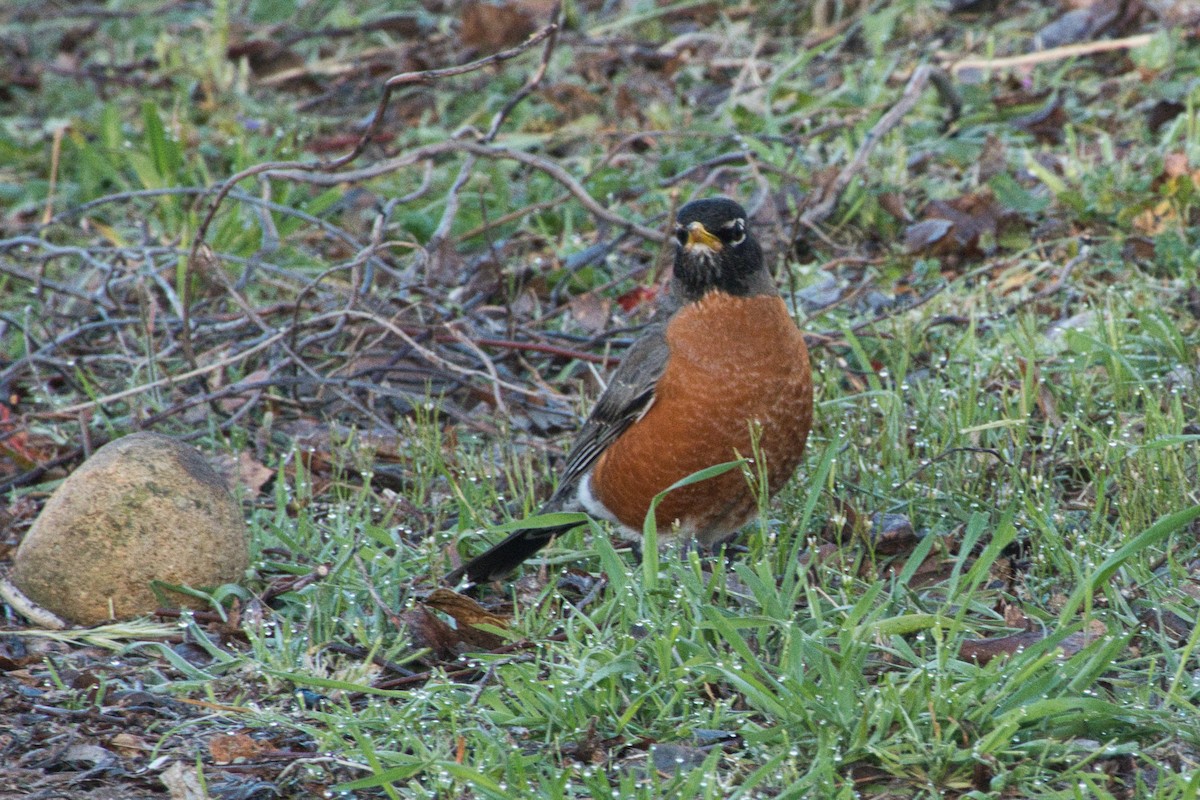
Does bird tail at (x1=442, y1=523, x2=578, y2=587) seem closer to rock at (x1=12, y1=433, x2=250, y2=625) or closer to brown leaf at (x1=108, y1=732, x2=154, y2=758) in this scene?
rock at (x1=12, y1=433, x2=250, y2=625)

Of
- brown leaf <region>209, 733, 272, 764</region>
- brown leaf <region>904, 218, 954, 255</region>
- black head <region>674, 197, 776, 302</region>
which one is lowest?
brown leaf <region>904, 218, 954, 255</region>

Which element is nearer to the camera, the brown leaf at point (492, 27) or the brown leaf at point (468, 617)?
the brown leaf at point (468, 617)

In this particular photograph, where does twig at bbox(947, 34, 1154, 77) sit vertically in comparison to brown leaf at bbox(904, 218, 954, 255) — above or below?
above

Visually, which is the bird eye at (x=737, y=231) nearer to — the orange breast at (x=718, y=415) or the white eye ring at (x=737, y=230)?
the white eye ring at (x=737, y=230)

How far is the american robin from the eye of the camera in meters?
3.69

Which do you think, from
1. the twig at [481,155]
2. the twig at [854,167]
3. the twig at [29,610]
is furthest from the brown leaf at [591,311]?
the twig at [29,610]

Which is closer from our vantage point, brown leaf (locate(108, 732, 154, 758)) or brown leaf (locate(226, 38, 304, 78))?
brown leaf (locate(108, 732, 154, 758))

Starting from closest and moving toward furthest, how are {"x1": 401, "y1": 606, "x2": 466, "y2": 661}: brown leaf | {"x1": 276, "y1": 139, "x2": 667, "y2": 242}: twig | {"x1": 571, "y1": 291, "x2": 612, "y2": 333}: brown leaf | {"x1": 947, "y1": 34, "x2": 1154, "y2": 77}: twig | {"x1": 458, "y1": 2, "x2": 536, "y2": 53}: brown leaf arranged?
{"x1": 401, "y1": 606, "x2": 466, "y2": 661}: brown leaf < {"x1": 276, "y1": 139, "x2": 667, "y2": 242}: twig < {"x1": 571, "y1": 291, "x2": 612, "y2": 333}: brown leaf < {"x1": 947, "y1": 34, "x2": 1154, "y2": 77}: twig < {"x1": 458, "y1": 2, "x2": 536, "y2": 53}: brown leaf

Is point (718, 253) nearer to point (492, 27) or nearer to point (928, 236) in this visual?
point (928, 236)

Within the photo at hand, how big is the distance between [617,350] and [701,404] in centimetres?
166

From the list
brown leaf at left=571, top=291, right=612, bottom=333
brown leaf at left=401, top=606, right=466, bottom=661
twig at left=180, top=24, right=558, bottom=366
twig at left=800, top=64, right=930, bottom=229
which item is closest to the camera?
brown leaf at left=401, top=606, right=466, bottom=661

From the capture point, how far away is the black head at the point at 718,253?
12.8 feet

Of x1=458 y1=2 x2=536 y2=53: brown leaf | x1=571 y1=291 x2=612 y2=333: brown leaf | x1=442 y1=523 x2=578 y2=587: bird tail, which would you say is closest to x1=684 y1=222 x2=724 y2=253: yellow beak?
x1=442 y1=523 x2=578 y2=587: bird tail

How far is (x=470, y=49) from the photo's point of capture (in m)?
8.19
